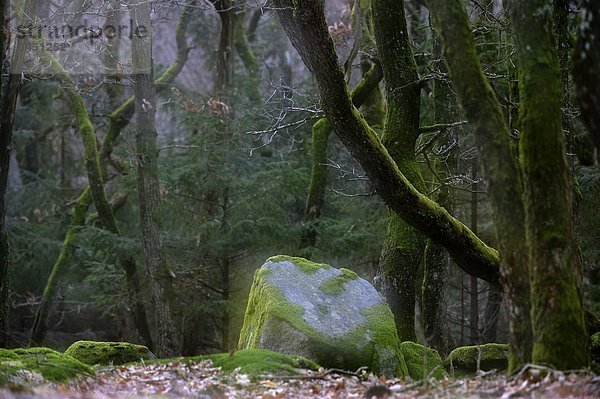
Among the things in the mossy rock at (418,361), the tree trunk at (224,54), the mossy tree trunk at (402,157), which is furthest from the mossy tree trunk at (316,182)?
the mossy rock at (418,361)

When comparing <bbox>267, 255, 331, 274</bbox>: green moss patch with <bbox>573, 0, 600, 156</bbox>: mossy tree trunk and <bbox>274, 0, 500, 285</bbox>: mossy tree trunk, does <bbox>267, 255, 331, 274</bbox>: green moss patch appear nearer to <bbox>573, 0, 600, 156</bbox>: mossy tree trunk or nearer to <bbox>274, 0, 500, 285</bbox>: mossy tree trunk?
<bbox>274, 0, 500, 285</bbox>: mossy tree trunk

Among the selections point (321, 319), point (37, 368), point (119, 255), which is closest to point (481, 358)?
point (321, 319)

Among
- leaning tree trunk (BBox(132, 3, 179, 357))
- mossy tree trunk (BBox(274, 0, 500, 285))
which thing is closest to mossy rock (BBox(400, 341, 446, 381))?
mossy tree trunk (BBox(274, 0, 500, 285))

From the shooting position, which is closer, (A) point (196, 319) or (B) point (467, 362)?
(B) point (467, 362)

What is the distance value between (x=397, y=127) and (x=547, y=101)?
450 cm

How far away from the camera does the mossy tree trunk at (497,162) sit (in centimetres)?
514

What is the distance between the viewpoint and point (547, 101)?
4.99 meters

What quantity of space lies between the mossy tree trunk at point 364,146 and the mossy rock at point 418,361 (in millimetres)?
1173

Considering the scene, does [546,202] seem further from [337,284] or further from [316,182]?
[316,182]

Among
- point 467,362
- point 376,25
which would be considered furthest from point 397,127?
point 467,362

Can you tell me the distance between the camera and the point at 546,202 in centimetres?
493

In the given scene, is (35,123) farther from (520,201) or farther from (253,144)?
(520,201)

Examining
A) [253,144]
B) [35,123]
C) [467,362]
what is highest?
[35,123]

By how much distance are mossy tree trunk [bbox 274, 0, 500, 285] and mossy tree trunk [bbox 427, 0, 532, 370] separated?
1872 millimetres
